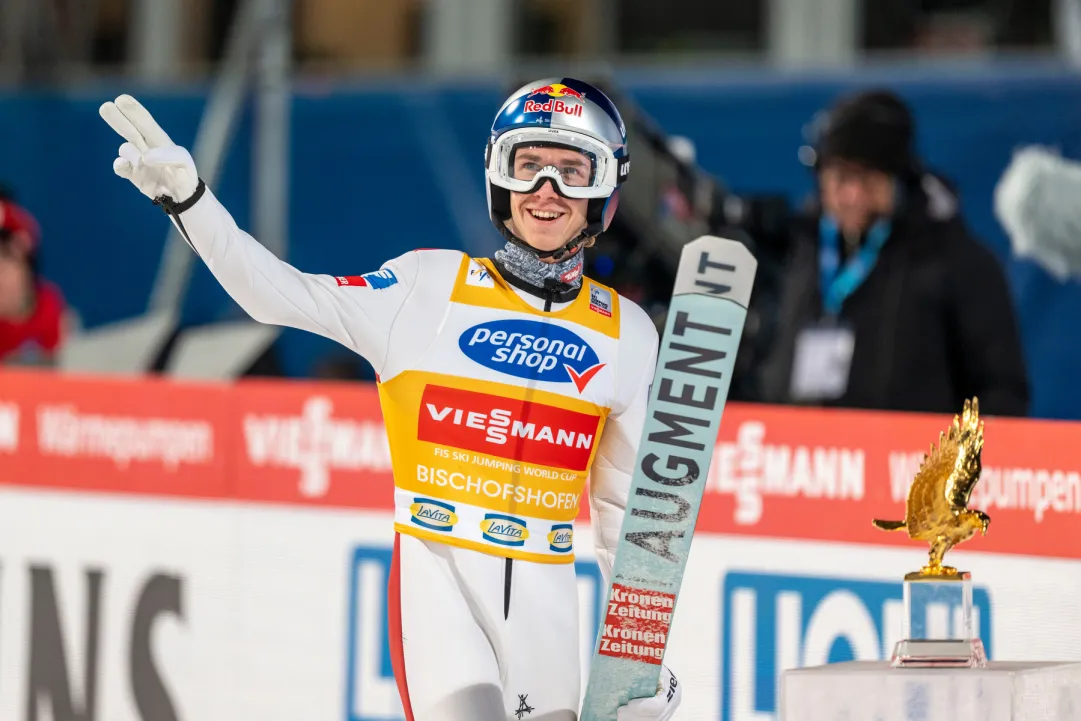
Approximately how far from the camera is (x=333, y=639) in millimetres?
5117

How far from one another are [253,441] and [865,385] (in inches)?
76.0

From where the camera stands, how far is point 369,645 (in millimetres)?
5062

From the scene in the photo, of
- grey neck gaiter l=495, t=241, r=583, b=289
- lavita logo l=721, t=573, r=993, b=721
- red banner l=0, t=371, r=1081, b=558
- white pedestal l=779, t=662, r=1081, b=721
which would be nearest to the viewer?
white pedestal l=779, t=662, r=1081, b=721

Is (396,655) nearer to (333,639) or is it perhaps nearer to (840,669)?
(840,669)

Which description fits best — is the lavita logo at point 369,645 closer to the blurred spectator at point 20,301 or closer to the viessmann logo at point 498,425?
the viessmann logo at point 498,425

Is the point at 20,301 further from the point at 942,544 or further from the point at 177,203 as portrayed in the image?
the point at 942,544

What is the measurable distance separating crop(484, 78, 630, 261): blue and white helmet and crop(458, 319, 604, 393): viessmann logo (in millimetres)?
161

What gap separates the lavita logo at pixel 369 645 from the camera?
16.4ft

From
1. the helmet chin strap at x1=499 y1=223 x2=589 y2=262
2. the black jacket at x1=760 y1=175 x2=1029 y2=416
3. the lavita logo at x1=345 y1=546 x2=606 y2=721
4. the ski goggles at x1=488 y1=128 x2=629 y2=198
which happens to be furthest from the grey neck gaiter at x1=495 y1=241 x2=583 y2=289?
the black jacket at x1=760 y1=175 x2=1029 y2=416

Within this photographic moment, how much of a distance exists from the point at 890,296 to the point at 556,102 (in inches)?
90.9

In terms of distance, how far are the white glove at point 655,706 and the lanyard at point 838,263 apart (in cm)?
237

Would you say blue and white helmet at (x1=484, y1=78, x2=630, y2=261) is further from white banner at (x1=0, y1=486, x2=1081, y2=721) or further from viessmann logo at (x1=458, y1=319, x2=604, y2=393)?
white banner at (x1=0, y1=486, x2=1081, y2=721)

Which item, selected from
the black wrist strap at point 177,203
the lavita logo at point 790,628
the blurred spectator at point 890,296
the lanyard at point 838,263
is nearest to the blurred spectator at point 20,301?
the blurred spectator at point 890,296

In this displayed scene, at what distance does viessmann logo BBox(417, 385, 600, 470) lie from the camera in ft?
11.3
